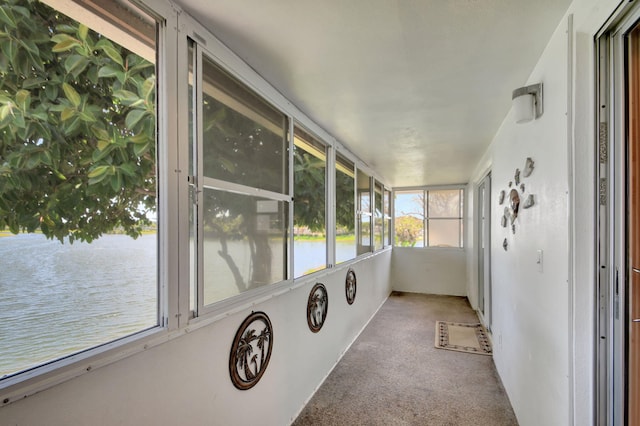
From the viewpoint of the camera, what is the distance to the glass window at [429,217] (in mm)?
6477

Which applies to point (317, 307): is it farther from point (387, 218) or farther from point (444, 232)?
point (444, 232)

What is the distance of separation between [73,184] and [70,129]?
6.3 inches

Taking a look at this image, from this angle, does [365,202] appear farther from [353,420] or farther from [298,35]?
[298,35]

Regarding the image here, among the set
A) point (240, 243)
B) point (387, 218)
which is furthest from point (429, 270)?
point (240, 243)

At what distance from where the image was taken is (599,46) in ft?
3.66

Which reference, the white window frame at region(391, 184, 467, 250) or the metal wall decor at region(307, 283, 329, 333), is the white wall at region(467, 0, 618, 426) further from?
the white window frame at region(391, 184, 467, 250)

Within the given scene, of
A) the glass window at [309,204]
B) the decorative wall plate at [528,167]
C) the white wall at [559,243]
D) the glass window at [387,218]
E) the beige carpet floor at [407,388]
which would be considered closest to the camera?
the white wall at [559,243]

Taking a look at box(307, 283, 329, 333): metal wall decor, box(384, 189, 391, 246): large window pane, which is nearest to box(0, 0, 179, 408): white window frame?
box(307, 283, 329, 333): metal wall decor

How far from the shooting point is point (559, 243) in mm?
1369

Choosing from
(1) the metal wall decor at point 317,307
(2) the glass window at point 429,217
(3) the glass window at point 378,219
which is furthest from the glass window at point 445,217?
(1) the metal wall decor at point 317,307

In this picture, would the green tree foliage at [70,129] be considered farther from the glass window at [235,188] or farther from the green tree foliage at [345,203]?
the green tree foliage at [345,203]

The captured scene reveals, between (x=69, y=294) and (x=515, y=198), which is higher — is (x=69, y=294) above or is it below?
below

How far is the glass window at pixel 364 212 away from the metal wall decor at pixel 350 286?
52 centimetres

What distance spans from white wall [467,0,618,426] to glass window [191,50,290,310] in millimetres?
1467
